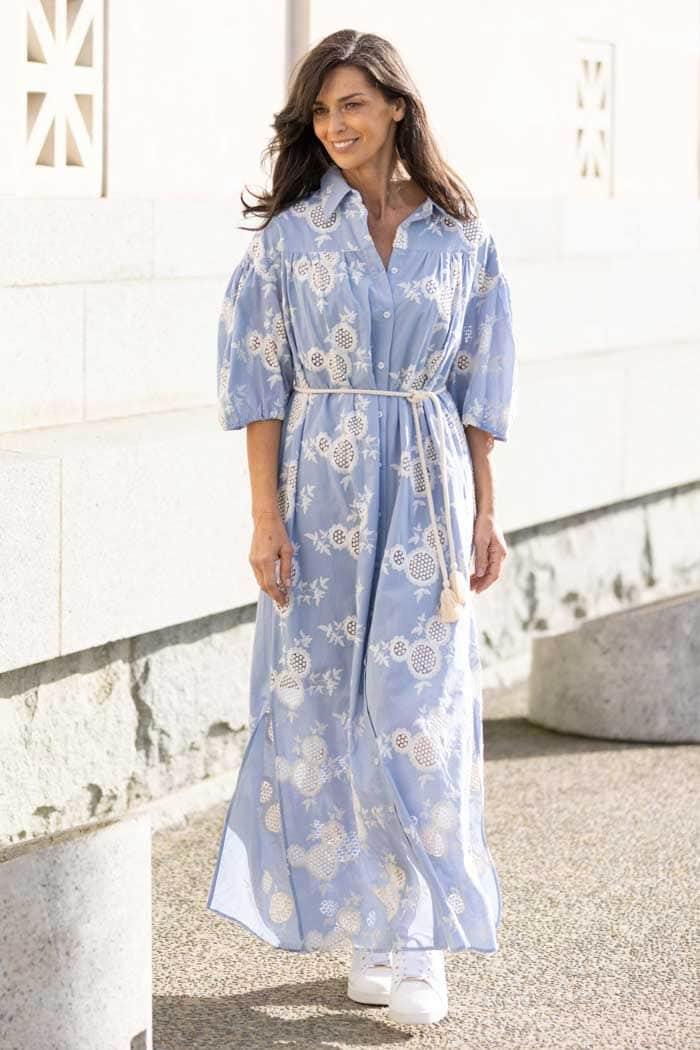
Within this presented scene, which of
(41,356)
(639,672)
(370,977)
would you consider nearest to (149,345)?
(41,356)

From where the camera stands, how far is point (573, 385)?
285 inches

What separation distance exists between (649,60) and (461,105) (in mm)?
1673

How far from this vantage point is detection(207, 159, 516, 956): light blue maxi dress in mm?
4059

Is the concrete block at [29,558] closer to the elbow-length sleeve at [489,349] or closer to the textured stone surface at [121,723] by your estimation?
the textured stone surface at [121,723]

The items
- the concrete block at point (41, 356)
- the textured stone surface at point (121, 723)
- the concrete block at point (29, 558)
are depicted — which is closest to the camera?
the concrete block at point (29, 558)

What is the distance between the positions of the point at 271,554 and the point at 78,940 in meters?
0.90

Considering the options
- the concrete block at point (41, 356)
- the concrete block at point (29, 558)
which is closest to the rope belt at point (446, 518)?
the concrete block at point (29, 558)

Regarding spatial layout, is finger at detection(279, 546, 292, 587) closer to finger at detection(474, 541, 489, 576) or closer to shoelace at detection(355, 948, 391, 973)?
finger at detection(474, 541, 489, 576)

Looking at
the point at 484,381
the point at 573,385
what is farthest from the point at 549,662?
the point at 484,381

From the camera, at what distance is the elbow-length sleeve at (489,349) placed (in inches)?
165

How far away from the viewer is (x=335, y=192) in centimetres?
410

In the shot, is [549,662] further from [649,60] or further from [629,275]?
[649,60]

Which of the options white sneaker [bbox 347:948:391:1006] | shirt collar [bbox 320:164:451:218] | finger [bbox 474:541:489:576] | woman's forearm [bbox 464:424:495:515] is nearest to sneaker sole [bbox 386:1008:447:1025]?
white sneaker [bbox 347:948:391:1006]

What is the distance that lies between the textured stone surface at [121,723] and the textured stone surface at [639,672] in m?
1.27
